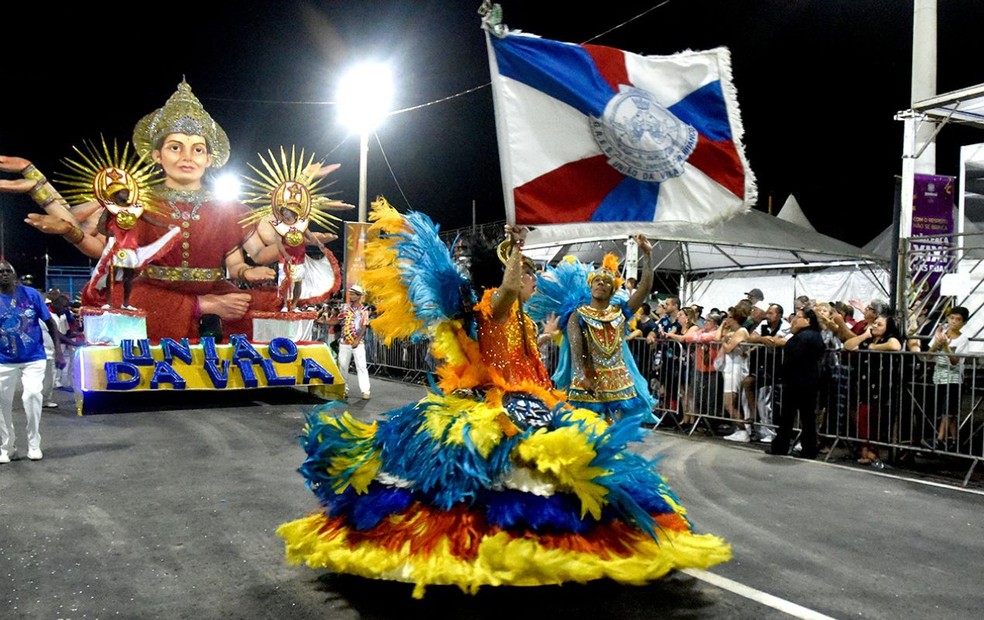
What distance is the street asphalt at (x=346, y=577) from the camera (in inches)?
152

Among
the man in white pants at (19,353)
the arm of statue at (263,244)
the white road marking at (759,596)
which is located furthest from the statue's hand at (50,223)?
the white road marking at (759,596)

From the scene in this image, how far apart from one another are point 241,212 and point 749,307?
8.62 meters

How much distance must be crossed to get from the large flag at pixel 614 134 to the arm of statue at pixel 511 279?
26cm

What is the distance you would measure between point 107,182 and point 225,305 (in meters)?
2.68

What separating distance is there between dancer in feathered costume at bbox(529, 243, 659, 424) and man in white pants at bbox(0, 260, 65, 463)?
5031 millimetres

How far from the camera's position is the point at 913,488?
284 inches

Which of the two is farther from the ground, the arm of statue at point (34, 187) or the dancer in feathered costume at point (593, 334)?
the arm of statue at point (34, 187)

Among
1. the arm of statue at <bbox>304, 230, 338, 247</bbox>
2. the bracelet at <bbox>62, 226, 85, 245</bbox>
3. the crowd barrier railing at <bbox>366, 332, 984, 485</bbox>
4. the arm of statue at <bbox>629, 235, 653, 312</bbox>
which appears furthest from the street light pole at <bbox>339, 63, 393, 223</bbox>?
the arm of statue at <bbox>629, 235, 653, 312</bbox>

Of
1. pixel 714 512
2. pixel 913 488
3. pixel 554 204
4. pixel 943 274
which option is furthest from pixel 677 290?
pixel 554 204

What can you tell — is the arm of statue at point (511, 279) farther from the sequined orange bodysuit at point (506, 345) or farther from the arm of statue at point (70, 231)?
the arm of statue at point (70, 231)

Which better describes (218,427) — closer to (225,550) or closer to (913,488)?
(225,550)

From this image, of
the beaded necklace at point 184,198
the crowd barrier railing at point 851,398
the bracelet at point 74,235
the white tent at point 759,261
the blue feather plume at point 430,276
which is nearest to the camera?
the blue feather plume at point 430,276

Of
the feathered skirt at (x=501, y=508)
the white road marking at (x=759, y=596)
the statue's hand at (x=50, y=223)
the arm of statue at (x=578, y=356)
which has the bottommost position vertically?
the white road marking at (x=759, y=596)

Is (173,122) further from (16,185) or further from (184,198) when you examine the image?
(16,185)
